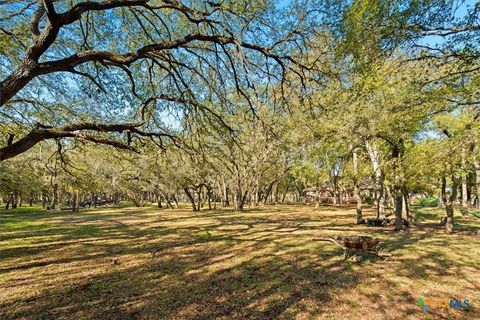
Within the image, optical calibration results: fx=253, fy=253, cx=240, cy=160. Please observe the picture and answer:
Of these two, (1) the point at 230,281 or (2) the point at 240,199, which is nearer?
(1) the point at 230,281

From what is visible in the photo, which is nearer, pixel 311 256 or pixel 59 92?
pixel 311 256

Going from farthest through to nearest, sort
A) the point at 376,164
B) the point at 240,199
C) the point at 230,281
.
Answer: the point at 240,199, the point at 376,164, the point at 230,281

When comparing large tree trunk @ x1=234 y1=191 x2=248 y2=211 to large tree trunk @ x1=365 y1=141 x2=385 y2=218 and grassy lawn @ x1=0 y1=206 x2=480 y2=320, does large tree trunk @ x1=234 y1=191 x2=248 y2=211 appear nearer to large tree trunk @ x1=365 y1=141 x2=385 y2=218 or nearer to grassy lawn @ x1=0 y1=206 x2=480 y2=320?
large tree trunk @ x1=365 y1=141 x2=385 y2=218

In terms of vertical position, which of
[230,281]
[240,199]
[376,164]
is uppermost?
[376,164]

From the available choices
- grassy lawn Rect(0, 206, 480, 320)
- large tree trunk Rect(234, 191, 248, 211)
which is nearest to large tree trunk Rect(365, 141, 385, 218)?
grassy lawn Rect(0, 206, 480, 320)

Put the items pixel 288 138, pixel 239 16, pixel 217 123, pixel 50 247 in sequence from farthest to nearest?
1. pixel 288 138
2. pixel 50 247
3. pixel 217 123
4. pixel 239 16

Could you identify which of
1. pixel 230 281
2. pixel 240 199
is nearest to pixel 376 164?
pixel 230 281

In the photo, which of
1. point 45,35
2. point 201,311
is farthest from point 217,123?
point 201,311

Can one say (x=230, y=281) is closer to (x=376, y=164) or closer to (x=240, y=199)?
(x=376, y=164)

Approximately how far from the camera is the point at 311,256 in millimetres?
8133

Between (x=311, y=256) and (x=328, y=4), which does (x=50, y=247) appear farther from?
(x=328, y=4)

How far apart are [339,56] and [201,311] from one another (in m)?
5.89

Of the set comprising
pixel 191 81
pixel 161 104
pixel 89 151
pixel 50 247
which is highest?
pixel 191 81

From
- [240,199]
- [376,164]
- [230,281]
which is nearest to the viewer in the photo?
[230,281]
